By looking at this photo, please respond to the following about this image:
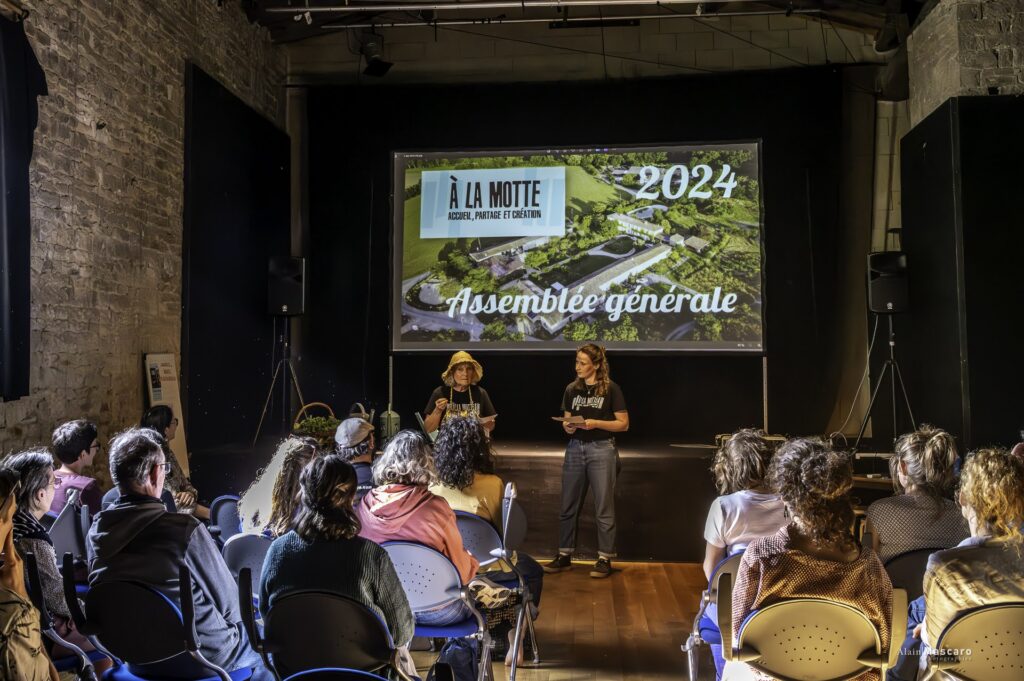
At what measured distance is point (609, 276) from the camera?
7262mm

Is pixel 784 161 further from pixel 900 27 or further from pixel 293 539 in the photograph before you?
pixel 293 539

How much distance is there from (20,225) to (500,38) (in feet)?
15.7

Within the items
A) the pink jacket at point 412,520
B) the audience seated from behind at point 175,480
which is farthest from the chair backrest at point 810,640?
the audience seated from behind at point 175,480

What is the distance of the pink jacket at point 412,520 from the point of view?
8.95 feet

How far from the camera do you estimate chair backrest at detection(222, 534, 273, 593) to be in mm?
2746

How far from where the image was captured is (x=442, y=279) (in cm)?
747

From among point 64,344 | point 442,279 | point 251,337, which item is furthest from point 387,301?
point 64,344

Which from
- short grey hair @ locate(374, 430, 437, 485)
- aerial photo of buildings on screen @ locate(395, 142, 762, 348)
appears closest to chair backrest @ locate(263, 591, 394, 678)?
short grey hair @ locate(374, 430, 437, 485)

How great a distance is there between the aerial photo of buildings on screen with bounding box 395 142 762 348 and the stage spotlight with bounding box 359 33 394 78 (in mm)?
981

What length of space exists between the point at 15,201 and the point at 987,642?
4.47 metres

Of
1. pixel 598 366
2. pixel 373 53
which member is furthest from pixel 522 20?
pixel 598 366

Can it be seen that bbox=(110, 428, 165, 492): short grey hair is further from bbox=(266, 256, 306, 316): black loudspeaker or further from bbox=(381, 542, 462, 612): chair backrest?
bbox=(266, 256, 306, 316): black loudspeaker

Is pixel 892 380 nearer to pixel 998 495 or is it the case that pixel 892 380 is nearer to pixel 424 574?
pixel 998 495

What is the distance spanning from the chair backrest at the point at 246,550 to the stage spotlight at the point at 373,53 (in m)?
5.63
